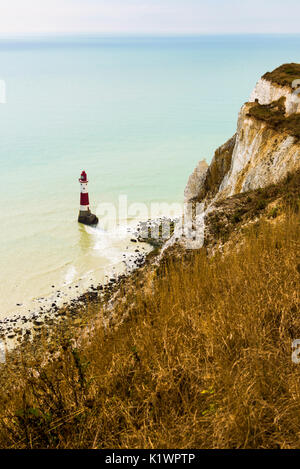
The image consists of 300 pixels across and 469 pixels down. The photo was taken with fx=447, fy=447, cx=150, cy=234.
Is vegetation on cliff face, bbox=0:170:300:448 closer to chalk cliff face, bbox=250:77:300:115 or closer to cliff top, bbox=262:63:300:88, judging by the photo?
chalk cliff face, bbox=250:77:300:115

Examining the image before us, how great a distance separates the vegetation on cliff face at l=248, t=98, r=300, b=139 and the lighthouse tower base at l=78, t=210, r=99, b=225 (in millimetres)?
11512

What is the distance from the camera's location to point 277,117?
57.7ft

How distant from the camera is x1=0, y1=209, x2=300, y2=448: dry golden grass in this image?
3762 mm

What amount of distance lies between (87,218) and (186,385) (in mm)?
22653

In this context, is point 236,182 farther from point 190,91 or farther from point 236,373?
point 190,91

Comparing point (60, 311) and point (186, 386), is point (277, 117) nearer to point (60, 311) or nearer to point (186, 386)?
point (60, 311)

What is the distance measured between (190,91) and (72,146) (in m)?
57.8

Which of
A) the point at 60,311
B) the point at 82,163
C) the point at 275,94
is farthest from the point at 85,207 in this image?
the point at 82,163

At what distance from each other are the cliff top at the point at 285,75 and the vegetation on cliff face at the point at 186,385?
1588cm

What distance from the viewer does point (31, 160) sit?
143ft

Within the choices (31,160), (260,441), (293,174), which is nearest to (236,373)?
(260,441)

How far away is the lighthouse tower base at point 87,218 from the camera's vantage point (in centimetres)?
2647

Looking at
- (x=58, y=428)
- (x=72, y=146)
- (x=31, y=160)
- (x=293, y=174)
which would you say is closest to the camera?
(x=58, y=428)

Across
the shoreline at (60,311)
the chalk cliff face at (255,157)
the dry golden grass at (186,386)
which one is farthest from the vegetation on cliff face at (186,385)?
the shoreline at (60,311)
